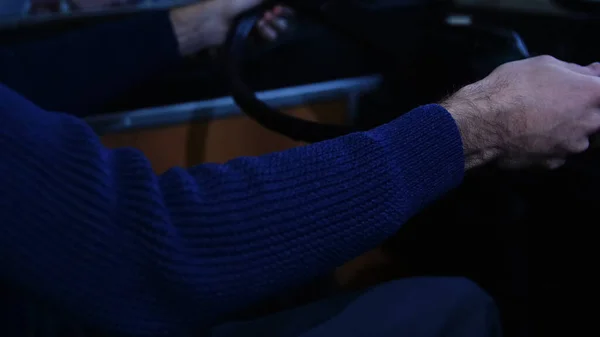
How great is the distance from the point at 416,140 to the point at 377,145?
0.04 metres

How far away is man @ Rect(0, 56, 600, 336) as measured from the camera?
0.37 metres

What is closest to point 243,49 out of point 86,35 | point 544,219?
point 86,35

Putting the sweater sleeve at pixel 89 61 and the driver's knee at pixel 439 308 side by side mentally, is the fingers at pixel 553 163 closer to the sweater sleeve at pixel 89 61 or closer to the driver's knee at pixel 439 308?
the driver's knee at pixel 439 308

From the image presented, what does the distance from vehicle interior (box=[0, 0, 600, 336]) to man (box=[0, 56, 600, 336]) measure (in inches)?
5.1

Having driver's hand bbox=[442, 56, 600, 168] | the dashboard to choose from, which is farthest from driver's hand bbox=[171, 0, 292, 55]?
driver's hand bbox=[442, 56, 600, 168]

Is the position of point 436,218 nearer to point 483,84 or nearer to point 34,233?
point 483,84

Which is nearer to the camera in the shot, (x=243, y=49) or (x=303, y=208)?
(x=303, y=208)

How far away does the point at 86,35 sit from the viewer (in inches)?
30.5

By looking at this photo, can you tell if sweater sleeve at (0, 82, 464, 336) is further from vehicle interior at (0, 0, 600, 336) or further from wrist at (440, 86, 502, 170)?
vehicle interior at (0, 0, 600, 336)

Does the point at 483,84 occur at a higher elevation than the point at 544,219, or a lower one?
higher

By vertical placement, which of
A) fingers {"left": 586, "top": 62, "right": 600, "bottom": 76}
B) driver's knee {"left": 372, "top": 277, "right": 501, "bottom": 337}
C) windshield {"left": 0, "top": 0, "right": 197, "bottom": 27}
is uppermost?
fingers {"left": 586, "top": 62, "right": 600, "bottom": 76}

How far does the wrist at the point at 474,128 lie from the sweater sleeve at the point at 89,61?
1.68ft

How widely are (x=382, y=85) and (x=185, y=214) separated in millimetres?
532

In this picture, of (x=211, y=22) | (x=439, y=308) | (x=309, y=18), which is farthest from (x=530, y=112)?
(x=211, y=22)
